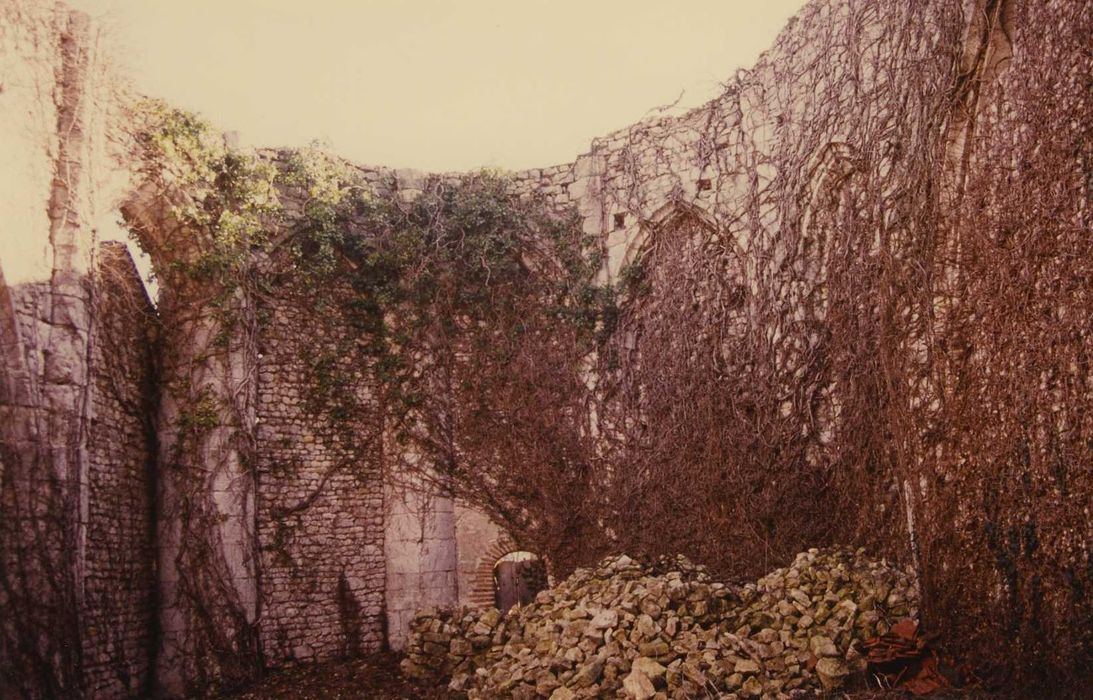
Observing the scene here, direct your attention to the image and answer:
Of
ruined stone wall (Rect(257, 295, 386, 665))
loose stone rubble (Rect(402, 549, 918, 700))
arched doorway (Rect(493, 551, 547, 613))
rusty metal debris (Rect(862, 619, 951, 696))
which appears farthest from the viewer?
arched doorway (Rect(493, 551, 547, 613))

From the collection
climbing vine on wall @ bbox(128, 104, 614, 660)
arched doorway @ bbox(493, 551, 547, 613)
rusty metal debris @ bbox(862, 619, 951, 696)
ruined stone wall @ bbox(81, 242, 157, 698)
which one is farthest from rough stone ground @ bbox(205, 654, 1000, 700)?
rusty metal debris @ bbox(862, 619, 951, 696)

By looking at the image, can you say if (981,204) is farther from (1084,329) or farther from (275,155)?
(275,155)

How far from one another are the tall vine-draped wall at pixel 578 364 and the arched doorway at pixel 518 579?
158 cm

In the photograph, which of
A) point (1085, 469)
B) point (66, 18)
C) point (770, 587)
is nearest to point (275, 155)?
point (66, 18)

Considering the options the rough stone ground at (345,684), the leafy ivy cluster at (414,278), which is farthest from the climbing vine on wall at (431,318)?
the rough stone ground at (345,684)

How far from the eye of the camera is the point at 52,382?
266 inches

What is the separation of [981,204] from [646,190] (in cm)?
471

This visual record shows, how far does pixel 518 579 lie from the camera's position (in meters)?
11.7

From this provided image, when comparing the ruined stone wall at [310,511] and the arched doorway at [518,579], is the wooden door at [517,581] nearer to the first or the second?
the arched doorway at [518,579]

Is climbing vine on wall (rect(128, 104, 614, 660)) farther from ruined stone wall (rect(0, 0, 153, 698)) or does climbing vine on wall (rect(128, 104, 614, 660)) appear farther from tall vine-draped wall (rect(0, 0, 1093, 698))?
ruined stone wall (rect(0, 0, 153, 698))

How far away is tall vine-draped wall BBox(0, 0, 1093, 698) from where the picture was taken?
197 inches

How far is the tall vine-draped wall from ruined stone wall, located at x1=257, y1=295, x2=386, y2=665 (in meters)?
0.03

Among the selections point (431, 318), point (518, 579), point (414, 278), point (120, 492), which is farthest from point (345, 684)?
point (414, 278)

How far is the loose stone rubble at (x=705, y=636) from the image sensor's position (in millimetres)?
5371
